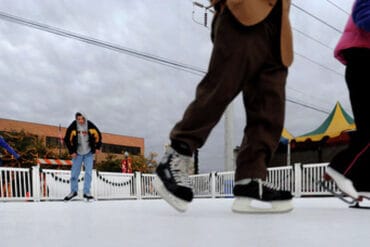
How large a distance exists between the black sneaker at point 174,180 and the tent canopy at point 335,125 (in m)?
8.53

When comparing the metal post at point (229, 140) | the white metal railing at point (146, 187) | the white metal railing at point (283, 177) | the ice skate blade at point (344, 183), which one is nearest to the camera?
the ice skate blade at point (344, 183)

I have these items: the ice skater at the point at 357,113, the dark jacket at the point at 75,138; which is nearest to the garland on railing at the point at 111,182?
the dark jacket at the point at 75,138

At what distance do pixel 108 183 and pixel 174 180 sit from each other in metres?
8.09

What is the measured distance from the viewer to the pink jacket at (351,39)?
1.64 m

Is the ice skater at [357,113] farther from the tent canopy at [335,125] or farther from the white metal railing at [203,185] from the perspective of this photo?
the white metal railing at [203,185]

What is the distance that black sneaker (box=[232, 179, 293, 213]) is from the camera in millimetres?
1349

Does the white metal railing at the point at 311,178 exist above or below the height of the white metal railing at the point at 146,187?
above

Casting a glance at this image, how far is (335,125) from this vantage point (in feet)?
30.9

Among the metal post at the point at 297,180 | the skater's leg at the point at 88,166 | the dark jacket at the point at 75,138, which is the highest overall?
the dark jacket at the point at 75,138

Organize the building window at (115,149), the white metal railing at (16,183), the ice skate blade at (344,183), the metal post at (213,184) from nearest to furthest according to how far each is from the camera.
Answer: the ice skate blade at (344,183) → the white metal railing at (16,183) → the metal post at (213,184) → the building window at (115,149)

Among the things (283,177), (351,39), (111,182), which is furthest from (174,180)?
(111,182)

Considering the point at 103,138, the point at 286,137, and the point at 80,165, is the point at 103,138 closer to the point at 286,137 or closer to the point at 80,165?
the point at 286,137

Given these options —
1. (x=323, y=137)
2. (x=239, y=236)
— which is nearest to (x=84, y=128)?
(x=239, y=236)

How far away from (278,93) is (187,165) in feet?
1.52
